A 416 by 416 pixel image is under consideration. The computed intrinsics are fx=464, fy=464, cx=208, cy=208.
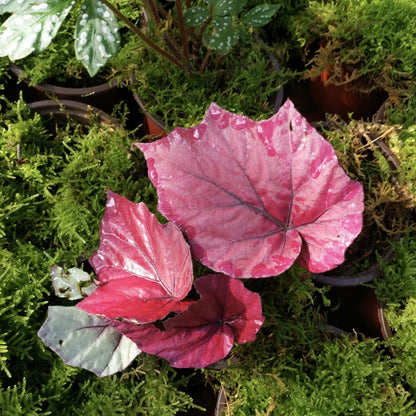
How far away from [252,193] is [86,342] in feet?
1.10

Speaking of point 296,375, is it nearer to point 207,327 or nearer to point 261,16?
point 207,327

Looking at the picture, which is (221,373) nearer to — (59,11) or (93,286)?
(93,286)

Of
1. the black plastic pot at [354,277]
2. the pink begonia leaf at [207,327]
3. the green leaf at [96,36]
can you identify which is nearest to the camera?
the pink begonia leaf at [207,327]

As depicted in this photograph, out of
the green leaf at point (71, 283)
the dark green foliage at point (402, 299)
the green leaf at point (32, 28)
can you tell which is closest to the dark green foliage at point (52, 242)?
the green leaf at point (71, 283)

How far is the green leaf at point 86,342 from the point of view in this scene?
26.8 inches

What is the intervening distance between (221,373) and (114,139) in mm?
551

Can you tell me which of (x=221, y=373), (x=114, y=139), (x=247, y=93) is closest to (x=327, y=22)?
(x=247, y=93)

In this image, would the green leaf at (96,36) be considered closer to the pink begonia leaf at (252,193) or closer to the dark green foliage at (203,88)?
the pink begonia leaf at (252,193)

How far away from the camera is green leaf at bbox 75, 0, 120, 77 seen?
0.73 metres

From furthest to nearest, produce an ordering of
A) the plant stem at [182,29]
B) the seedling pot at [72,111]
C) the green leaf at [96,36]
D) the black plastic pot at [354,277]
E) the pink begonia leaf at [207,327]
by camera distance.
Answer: the seedling pot at [72,111] → the black plastic pot at [354,277] → the plant stem at [182,29] → the green leaf at [96,36] → the pink begonia leaf at [207,327]

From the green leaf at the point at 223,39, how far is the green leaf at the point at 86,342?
56 cm

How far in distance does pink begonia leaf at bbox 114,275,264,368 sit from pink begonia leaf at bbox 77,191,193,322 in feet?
0.07

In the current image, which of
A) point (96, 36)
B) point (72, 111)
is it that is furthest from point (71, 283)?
point (72, 111)

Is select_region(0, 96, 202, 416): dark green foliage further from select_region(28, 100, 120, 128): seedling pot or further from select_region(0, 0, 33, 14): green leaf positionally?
select_region(0, 0, 33, 14): green leaf
